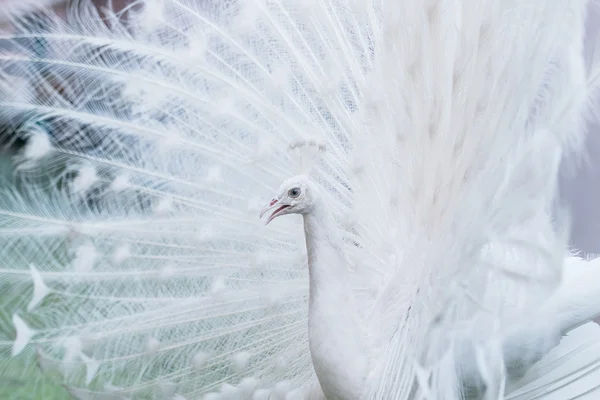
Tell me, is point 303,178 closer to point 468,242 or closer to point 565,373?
point 468,242

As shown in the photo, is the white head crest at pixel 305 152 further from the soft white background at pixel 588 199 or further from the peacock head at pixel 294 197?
the soft white background at pixel 588 199

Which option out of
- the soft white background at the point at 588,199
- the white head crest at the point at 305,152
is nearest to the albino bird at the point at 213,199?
the white head crest at the point at 305,152

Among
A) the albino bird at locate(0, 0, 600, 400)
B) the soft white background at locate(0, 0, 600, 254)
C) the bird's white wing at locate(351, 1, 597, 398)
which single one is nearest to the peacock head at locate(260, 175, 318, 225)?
the albino bird at locate(0, 0, 600, 400)

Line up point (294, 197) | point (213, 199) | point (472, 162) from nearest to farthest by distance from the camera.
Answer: point (472, 162) → point (294, 197) → point (213, 199)

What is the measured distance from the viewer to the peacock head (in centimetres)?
148

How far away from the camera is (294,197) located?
1481 millimetres

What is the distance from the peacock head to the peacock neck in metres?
0.02

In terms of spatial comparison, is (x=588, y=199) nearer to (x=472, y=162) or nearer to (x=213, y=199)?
(x=213, y=199)

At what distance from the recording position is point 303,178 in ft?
4.93

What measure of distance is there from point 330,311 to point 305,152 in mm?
330

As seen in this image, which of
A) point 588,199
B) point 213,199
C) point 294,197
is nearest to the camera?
point 294,197

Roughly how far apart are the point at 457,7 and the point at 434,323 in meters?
0.58

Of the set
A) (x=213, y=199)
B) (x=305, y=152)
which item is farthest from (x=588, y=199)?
(x=305, y=152)

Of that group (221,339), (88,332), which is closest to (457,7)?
(221,339)
